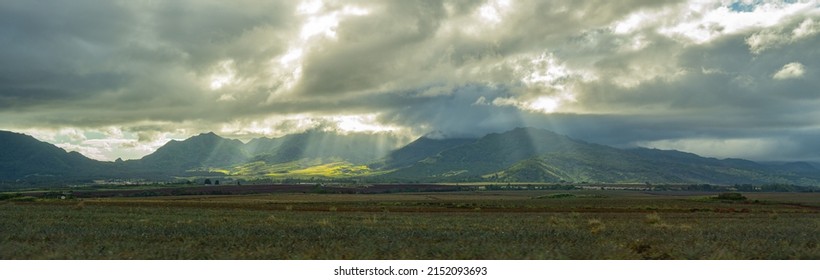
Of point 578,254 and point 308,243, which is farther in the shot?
point 308,243

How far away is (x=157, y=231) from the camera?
39188mm

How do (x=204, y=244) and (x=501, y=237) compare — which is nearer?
(x=204, y=244)

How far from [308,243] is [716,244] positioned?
1013 inches

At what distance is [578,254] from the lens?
95.2ft

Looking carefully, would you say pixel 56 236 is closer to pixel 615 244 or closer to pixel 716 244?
pixel 615 244

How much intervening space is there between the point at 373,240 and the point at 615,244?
1520cm
